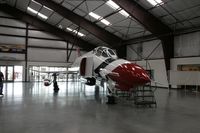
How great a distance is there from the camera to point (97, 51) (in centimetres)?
1033

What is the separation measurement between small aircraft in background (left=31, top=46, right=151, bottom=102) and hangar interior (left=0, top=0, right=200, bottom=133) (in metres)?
0.94

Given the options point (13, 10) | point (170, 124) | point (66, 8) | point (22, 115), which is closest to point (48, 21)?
point (13, 10)

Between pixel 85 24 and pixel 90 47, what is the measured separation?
357 inches

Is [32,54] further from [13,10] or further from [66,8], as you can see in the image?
[66,8]

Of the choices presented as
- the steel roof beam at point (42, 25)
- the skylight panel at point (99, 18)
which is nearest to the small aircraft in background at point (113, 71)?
the skylight panel at point (99, 18)

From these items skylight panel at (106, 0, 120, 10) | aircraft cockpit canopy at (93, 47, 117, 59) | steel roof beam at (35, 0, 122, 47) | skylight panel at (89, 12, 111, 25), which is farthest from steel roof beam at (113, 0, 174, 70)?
steel roof beam at (35, 0, 122, 47)

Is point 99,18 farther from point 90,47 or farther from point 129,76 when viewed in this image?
point 129,76

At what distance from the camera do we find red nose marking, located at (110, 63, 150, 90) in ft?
23.6

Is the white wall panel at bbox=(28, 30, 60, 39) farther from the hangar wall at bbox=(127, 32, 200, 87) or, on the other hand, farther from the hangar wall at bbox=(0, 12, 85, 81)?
the hangar wall at bbox=(127, 32, 200, 87)

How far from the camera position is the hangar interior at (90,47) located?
573cm

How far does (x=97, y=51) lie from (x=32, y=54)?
1939 centimetres

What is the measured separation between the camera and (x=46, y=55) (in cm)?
2839

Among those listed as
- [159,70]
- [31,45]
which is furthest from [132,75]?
[31,45]

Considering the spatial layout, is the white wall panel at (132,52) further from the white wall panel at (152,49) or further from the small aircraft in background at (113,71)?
the small aircraft in background at (113,71)
